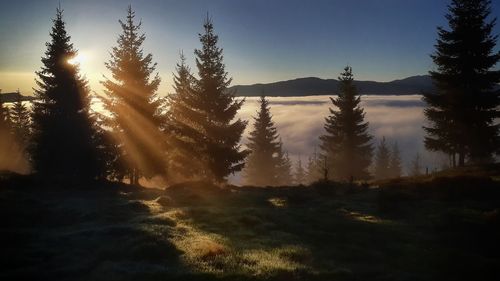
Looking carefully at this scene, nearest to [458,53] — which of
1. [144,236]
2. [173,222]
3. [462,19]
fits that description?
[462,19]

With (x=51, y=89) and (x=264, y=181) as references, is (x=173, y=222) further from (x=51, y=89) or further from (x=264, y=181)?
(x=264, y=181)

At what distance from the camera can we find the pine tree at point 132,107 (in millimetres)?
36438

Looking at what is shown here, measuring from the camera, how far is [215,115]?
39625 mm

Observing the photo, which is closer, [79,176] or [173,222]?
[173,222]

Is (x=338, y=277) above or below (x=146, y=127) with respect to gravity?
below

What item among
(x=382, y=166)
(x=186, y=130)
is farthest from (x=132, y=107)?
(x=382, y=166)

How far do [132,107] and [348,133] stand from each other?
2842cm

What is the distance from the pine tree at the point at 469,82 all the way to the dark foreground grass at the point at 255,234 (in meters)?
10.2

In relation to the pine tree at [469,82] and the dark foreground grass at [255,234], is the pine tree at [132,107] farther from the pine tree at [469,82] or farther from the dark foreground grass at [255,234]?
the pine tree at [469,82]

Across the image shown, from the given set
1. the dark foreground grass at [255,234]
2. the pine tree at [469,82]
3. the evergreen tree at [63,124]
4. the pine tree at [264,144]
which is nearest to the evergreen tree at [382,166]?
the pine tree at [264,144]

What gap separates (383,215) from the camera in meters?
22.5

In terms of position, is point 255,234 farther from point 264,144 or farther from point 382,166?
point 382,166

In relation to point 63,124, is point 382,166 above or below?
below

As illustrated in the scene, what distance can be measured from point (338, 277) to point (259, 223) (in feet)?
27.5
